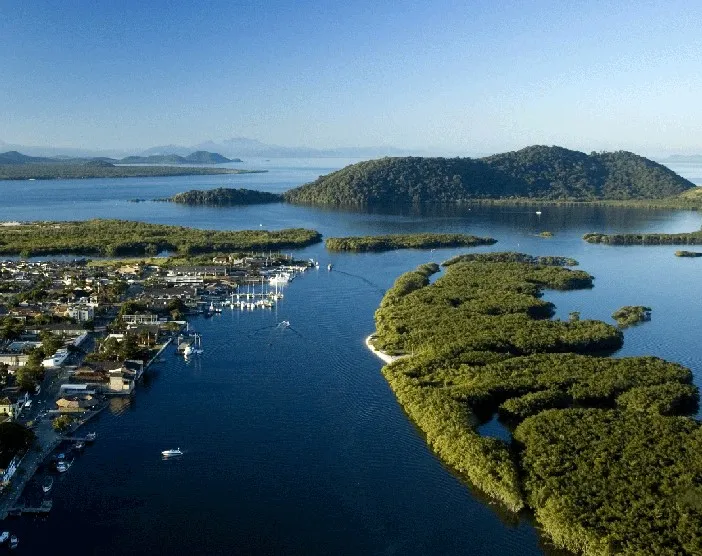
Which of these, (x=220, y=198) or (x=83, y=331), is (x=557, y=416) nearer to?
(x=83, y=331)

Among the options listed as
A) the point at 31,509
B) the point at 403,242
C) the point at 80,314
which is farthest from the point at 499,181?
the point at 31,509

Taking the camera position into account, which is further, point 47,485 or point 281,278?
point 281,278

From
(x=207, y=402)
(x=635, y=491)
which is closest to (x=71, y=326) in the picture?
(x=207, y=402)

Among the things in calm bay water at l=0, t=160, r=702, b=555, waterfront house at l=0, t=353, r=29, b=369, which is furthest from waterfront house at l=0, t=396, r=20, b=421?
waterfront house at l=0, t=353, r=29, b=369

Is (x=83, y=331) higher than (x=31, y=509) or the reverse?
higher

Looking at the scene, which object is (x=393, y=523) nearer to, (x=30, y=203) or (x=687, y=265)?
(x=687, y=265)

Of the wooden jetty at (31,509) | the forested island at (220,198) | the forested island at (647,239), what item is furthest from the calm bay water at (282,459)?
the forested island at (220,198)
